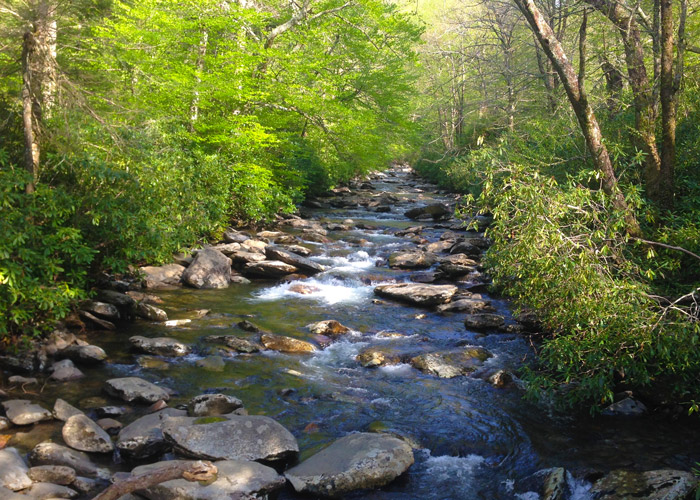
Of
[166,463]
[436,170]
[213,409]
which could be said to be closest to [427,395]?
[213,409]

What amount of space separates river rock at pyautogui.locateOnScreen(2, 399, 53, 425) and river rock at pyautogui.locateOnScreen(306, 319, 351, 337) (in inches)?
173

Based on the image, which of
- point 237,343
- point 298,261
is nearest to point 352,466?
point 237,343

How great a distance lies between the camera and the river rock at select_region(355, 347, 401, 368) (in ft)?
25.9

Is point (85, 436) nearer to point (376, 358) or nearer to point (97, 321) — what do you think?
point (97, 321)

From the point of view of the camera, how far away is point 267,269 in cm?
1259

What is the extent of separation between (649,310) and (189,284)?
8.86 metres

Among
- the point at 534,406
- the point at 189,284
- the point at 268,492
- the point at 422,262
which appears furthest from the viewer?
the point at 422,262

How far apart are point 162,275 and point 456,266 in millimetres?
6920

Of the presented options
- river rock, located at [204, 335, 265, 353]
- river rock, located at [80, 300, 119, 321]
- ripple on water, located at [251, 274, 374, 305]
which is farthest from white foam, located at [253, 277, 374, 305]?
river rock, located at [80, 300, 119, 321]

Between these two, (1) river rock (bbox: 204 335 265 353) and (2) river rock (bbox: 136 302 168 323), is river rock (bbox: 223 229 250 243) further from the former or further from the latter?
(1) river rock (bbox: 204 335 265 353)

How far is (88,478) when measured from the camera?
463 centimetres

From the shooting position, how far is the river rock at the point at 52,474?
441 centimetres

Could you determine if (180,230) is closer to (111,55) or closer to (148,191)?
(148,191)

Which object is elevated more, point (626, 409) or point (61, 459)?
point (626, 409)
